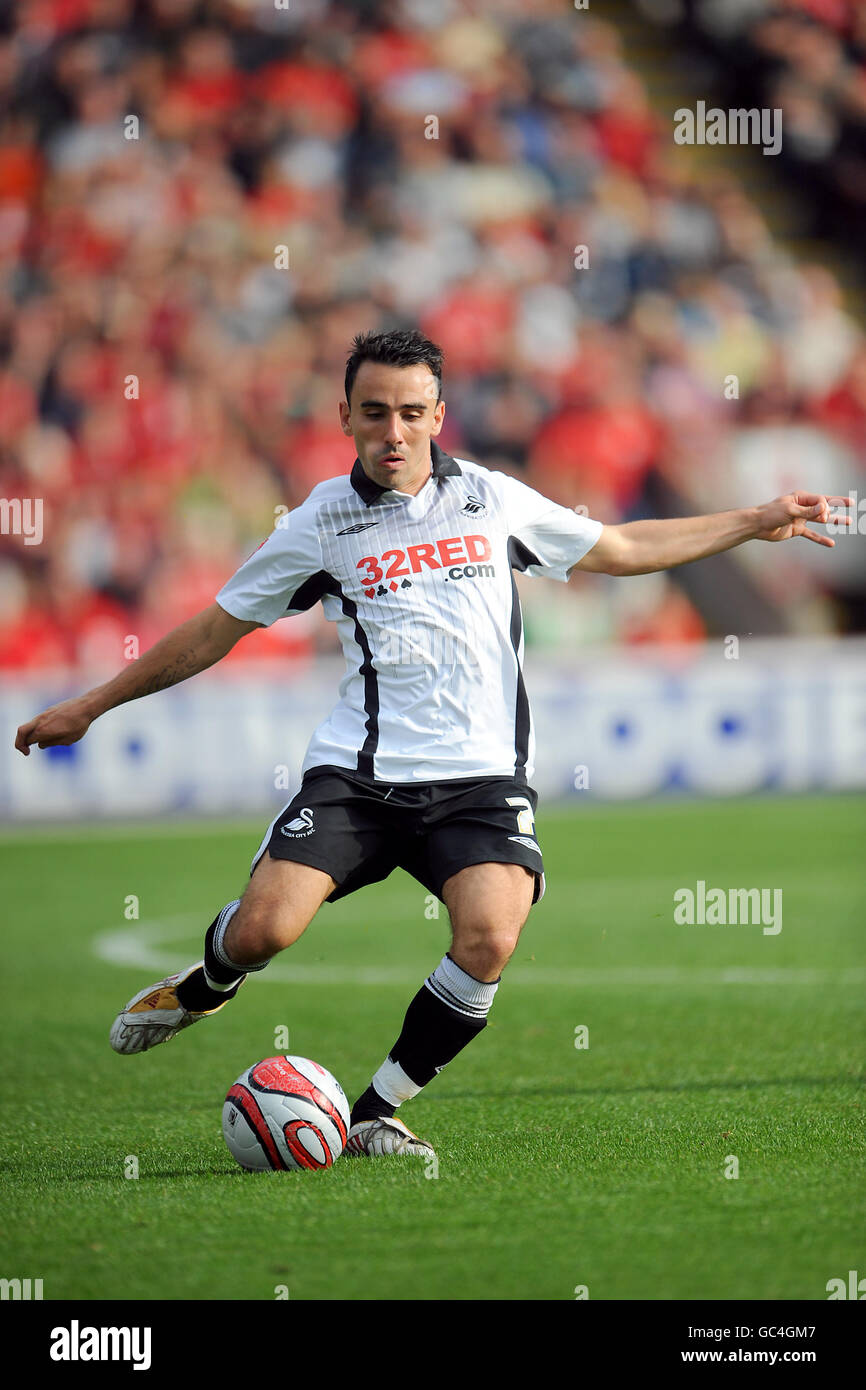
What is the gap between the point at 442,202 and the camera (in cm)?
1694

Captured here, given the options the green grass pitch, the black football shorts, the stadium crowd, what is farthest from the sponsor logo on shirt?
the stadium crowd

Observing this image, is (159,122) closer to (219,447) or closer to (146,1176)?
(219,447)

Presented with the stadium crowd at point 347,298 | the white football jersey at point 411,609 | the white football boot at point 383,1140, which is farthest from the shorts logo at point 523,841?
the stadium crowd at point 347,298

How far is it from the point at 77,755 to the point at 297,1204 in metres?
9.57

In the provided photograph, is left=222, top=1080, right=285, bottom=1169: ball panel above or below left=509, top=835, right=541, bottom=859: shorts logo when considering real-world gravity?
below

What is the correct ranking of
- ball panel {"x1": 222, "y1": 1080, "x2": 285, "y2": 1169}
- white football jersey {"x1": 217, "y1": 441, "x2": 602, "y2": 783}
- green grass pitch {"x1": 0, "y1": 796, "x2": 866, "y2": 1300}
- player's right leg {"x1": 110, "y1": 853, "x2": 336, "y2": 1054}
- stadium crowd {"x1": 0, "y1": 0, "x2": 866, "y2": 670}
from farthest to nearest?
stadium crowd {"x1": 0, "y1": 0, "x2": 866, "y2": 670} → white football jersey {"x1": 217, "y1": 441, "x2": 602, "y2": 783} → player's right leg {"x1": 110, "y1": 853, "x2": 336, "y2": 1054} → ball panel {"x1": 222, "y1": 1080, "x2": 285, "y2": 1169} → green grass pitch {"x1": 0, "y1": 796, "x2": 866, "y2": 1300}

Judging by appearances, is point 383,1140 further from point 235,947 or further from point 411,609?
point 411,609

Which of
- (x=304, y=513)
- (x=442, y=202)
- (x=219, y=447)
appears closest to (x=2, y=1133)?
(x=304, y=513)

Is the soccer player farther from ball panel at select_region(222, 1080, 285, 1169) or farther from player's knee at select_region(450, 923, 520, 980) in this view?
ball panel at select_region(222, 1080, 285, 1169)

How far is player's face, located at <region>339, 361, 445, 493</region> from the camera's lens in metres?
4.38

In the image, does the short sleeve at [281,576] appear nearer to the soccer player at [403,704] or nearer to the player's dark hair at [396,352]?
the soccer player at [403,704]

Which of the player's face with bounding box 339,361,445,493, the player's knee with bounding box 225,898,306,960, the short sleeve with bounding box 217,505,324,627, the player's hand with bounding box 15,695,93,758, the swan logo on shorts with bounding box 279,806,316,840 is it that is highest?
the player's face with bounding box 339,361,445,493

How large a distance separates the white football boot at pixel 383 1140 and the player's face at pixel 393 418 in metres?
1.74

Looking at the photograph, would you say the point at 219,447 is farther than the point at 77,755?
Yes
